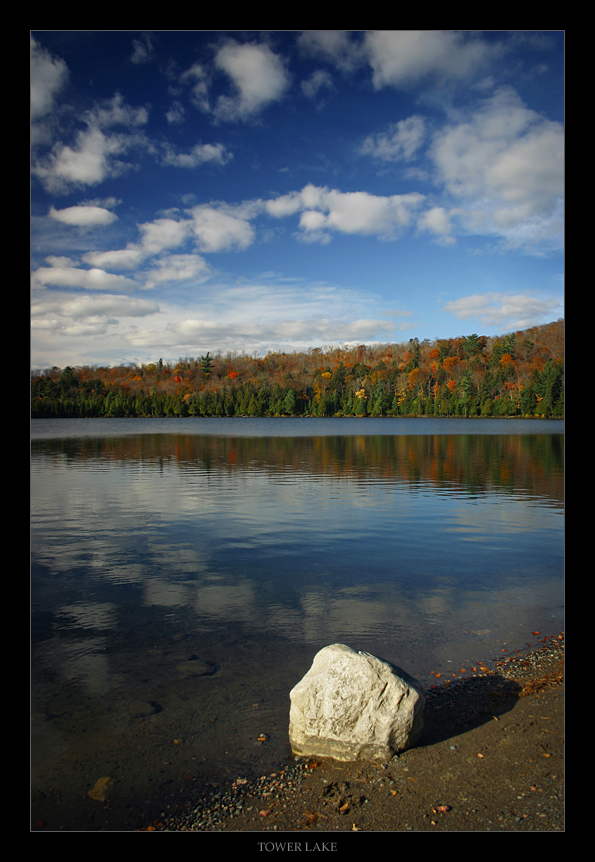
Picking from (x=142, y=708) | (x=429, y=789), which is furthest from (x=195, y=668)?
(x=429, y=789)

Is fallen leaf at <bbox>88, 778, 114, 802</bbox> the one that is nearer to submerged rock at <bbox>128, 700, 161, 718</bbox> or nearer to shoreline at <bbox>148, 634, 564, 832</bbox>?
shoreline at <bbox>148, 634, 564, 832</bbox>

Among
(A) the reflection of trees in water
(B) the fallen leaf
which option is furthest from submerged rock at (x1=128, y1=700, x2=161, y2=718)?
(A) the reflection of trees in water

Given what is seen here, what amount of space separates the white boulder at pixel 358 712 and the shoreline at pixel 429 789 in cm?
13

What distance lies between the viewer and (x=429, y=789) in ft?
14.9

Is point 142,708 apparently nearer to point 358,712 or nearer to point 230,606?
point 358,712

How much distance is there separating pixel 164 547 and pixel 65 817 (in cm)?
928

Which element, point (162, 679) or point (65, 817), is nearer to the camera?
point (65, 817)

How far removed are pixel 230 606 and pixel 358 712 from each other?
4.93 meters
